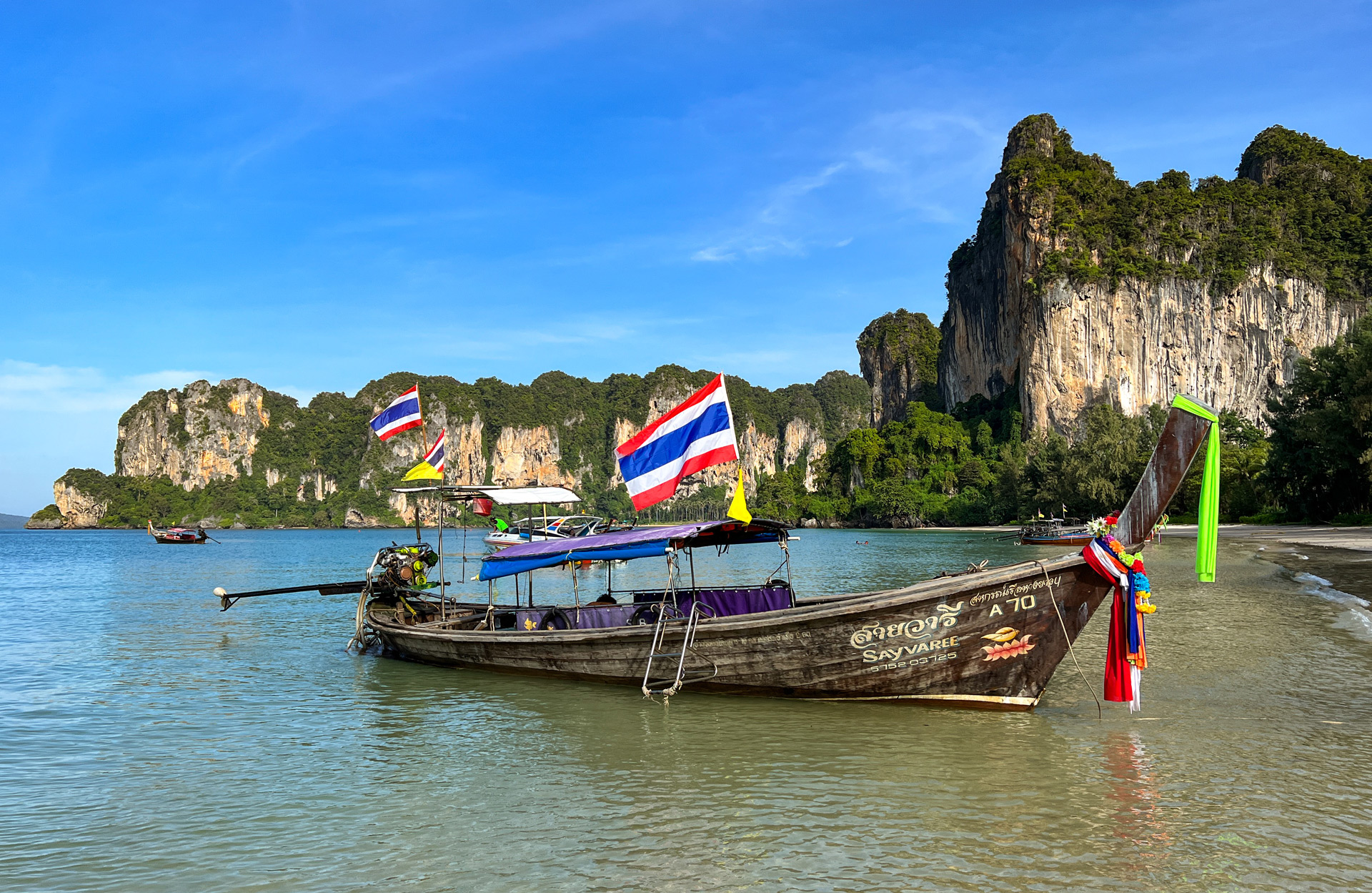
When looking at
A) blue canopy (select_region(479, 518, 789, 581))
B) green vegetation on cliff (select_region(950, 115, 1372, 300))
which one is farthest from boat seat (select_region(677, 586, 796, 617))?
green vegetation on cliff (select_region(950, 115, 1372, 300))

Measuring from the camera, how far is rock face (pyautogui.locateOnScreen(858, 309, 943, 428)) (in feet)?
502

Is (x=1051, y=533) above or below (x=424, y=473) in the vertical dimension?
below

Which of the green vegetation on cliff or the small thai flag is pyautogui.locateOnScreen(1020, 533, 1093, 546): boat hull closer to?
the small thai flag

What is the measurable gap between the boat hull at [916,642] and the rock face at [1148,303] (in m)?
90.1

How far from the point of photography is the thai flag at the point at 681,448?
38.0ft

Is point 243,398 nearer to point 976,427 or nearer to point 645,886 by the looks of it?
point 976,427

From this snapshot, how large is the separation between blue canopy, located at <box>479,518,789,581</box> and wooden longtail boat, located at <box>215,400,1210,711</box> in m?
0.03

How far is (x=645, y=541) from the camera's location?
39.8ft

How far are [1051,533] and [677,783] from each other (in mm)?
50729

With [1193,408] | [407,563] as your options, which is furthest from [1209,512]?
[407,563]

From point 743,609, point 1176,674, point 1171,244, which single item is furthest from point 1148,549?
point 1171,244

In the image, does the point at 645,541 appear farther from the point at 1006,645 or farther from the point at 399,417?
the point at 399,417

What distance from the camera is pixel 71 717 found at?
39.1ft

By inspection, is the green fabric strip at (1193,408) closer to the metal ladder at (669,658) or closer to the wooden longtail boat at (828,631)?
the wooden longtail boat at (828,631)
